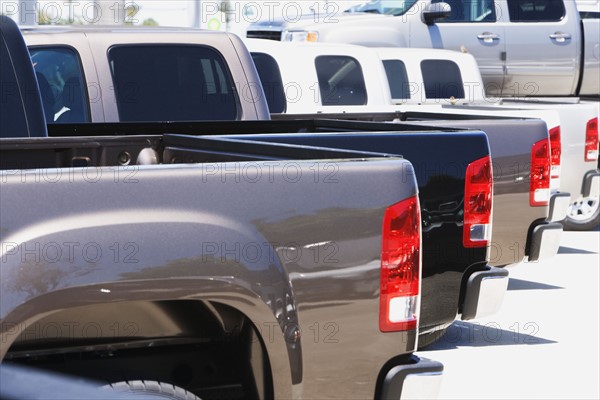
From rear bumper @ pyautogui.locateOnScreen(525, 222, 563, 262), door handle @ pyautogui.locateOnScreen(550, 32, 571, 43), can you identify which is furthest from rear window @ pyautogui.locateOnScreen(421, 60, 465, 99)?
rear bumper @ pyautogui.locateOnScreen(525, 222, 563, 262)

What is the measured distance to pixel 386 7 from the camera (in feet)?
52.8

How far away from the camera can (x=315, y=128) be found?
6.85 m

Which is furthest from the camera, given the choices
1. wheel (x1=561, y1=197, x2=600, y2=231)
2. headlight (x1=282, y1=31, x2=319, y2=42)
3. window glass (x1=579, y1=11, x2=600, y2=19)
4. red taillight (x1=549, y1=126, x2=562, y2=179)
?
window glass (x1=579, y1=11, x2=600, y2=19)

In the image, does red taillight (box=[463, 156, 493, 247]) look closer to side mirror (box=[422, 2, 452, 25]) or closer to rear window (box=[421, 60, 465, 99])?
rear window (box=[421, 60, 465, 99])

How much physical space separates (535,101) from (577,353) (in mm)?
6194

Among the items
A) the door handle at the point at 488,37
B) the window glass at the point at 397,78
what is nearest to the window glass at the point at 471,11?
the door handle at the point at 488,37

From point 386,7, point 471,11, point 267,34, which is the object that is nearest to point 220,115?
point 267,34

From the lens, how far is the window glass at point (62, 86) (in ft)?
22.5

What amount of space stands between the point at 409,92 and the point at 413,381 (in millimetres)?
9296

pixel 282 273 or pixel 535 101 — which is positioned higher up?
pixel 282 273

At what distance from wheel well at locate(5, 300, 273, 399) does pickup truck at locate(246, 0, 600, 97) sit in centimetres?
1142

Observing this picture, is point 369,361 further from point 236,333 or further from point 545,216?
point 545,216

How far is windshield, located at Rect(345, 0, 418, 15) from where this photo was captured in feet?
51.8

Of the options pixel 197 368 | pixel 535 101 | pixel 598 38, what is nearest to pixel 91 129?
pixel 197 368
